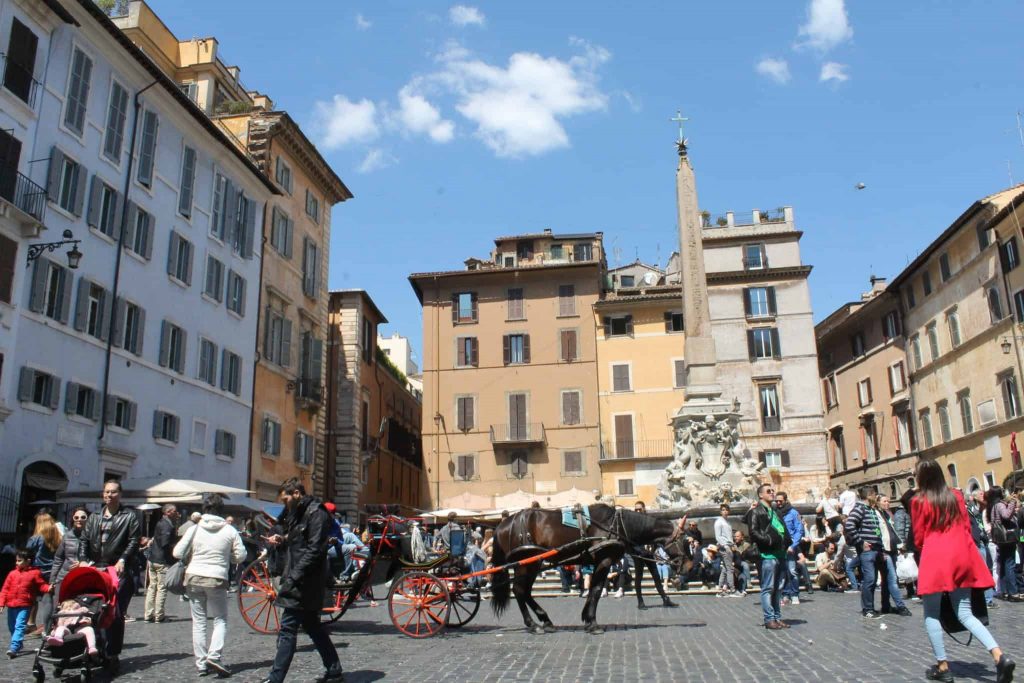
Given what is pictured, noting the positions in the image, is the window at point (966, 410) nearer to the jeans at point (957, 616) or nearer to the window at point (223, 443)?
the window at point (223, 443)

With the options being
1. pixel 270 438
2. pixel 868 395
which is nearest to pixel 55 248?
pixel 270 438

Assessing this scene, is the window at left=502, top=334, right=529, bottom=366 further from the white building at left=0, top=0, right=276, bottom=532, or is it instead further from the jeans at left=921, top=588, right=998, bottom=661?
the jeans at left=921, top=588, right=998, bottom=661

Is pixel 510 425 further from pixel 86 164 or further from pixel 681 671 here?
pixel 681 671

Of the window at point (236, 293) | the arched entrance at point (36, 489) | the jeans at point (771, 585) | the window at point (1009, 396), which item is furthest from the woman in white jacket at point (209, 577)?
the window at point (1009, 396)

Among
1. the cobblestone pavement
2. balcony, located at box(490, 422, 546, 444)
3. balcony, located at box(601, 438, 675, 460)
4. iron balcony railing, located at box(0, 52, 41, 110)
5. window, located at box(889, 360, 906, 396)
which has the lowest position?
the cobblestone pavement

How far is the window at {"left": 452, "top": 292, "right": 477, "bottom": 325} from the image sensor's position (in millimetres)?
44812

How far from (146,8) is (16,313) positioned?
17.0 metres

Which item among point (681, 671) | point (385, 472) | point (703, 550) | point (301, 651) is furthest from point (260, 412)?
point (681, 671)

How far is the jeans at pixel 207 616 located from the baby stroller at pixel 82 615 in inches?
27.2

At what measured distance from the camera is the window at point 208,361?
26984 mm

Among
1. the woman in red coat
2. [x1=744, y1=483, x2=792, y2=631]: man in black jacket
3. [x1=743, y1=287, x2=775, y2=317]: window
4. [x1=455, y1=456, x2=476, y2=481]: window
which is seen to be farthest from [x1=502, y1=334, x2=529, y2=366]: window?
the woman in red coat

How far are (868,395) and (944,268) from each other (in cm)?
960

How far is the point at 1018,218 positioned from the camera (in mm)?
30672

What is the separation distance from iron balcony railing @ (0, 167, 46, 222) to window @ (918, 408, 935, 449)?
35.2 meters
